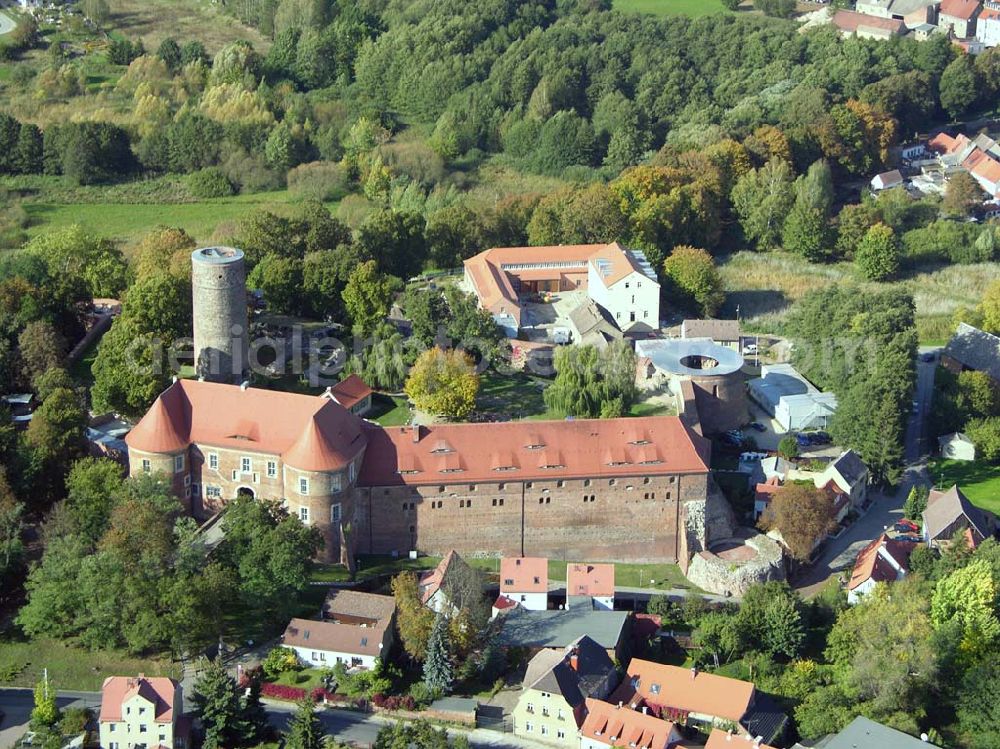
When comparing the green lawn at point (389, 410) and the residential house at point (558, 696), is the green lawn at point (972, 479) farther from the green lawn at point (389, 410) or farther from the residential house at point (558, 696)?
the green lawn at point (389, 410)

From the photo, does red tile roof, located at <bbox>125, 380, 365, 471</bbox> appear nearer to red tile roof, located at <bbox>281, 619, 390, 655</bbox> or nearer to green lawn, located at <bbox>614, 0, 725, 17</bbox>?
red tile roof, located at <bbox>281, 619, 390, 655</bbox>

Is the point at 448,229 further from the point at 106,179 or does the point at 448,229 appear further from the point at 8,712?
the point at 8,712

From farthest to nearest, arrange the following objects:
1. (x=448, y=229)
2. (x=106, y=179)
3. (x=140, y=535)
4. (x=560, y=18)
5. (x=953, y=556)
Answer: (x=560, y=18) → (x=106, y=179) → (x=448, y=229) → (x=953, y=556) → (x=140, y=535)

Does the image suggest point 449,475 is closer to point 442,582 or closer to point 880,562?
point 442,582

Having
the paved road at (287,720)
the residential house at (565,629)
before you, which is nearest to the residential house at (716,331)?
the residential house at (565,629)

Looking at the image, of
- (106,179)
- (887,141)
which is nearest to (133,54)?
(106,179)

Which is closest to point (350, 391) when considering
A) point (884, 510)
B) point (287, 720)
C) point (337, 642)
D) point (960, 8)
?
point (337, 642)
